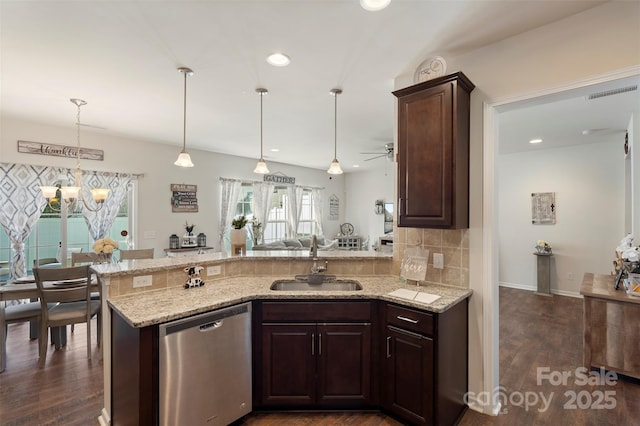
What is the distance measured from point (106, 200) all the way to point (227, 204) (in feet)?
7.07

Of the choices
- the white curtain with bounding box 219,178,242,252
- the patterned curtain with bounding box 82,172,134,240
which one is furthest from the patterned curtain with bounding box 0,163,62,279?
the white curtain with bounding box 219,178,242,252

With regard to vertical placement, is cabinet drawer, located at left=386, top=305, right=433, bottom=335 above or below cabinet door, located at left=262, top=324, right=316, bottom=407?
above

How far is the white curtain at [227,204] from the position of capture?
20.6ft

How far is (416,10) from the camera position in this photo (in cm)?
186

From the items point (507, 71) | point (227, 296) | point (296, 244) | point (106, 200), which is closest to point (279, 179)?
point (296, 244)

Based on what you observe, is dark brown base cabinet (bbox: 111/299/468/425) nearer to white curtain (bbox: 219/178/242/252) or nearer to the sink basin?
the sink basin

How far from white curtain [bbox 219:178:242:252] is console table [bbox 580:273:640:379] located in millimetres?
5735

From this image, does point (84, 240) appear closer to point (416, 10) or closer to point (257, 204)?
point (257, 204)

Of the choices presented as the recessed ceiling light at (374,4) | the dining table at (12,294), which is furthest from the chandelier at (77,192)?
the recessed ceiling light at (374,4)

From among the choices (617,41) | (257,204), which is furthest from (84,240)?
(617,41)

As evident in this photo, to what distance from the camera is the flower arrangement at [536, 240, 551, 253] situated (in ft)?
17.8

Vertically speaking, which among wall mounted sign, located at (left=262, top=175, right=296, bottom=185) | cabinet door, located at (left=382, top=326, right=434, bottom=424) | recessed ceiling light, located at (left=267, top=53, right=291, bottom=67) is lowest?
cabinet door, located at (left=382, top=326, right=434, bottom=424)

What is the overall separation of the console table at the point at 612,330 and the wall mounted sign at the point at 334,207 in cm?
658

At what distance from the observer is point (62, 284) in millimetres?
3014
